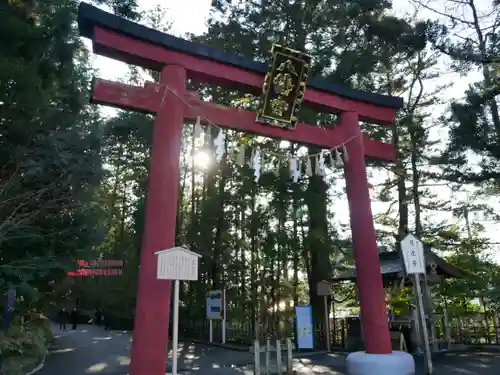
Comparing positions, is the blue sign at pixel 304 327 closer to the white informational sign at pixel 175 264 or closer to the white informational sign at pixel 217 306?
the white informational sign at pixel 217 306

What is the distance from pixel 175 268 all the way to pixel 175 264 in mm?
56

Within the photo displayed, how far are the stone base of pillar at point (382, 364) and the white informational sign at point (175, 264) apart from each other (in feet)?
12.5

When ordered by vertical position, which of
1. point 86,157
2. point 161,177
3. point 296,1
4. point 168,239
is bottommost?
point 168,239

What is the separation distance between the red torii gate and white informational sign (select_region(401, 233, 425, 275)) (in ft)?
2.00

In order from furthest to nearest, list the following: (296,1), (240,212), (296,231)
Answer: (240,212) → (296,231) → (296,1)

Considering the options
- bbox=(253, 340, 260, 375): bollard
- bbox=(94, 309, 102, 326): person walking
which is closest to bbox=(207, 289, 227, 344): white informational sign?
bbox=(253, 340, 260, 375): bollard

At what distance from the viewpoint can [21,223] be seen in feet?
22.5

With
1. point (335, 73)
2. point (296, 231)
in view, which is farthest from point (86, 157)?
point (296, 231)

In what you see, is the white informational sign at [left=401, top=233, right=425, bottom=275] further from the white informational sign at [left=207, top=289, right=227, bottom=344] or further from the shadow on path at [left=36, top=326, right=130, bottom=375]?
the white informational sign at [left=207, top=289, right=227, bottom=344]

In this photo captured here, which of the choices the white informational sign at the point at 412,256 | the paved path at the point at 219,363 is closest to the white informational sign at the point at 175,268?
the paved path at the point at 219,363

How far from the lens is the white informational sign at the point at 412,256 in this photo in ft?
24.1

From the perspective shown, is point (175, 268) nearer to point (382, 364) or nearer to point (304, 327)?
point (382, 364)

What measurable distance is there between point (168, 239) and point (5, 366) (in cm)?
454

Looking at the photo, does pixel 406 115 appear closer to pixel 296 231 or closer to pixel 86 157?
pixel 296 231
